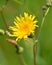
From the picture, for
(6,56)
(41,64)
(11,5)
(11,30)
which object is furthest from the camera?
(11,5)

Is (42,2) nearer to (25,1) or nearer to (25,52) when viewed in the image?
(25,1)

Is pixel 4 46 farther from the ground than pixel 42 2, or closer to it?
closer to it

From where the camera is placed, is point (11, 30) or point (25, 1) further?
point (25, 1)

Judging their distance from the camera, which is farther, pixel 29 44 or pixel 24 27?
pixel 29 44

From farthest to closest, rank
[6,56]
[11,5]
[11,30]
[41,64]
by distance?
[11,5] < [6,56] < [41,64] < [11,30]

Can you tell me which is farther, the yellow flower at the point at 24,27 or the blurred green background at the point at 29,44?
the blurred green background at the point at 29,44

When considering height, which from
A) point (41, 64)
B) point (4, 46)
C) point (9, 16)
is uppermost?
point (9, 16)

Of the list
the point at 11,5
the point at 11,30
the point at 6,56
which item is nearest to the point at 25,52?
the point at 6,56

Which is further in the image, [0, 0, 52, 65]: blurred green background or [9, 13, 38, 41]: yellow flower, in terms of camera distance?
[0, 0, 52, 65]: blurred green background
